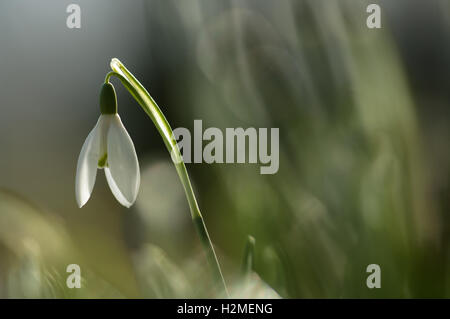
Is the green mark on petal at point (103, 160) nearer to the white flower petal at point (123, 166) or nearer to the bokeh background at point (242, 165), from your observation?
the white flower petal at point (123, 166)

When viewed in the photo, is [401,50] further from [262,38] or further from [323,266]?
[323,266]

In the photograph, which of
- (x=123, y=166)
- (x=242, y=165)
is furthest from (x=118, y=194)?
(x=242, y=165)

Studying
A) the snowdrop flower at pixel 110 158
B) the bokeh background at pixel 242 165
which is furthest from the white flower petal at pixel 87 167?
the bokeh background at pixel 242 165

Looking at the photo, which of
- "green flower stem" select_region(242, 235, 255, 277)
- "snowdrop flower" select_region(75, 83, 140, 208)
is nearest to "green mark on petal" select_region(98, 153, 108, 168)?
"snowdrop flower" select_region(75, 83, 140, 208)

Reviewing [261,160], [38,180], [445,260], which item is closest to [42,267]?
[38,180]

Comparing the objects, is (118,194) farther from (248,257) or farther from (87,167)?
(248,257)

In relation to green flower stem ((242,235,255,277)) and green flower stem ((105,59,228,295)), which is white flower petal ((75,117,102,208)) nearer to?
green flower stem ((105,59,228,295))
